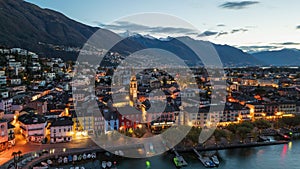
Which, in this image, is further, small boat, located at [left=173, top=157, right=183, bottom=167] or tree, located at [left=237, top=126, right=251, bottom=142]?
tree, located at [left=237, top=126, right=251, bottom=142]

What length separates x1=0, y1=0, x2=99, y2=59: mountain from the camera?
1312 inches

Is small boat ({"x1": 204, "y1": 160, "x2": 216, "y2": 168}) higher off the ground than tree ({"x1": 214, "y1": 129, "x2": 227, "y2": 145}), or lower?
lower

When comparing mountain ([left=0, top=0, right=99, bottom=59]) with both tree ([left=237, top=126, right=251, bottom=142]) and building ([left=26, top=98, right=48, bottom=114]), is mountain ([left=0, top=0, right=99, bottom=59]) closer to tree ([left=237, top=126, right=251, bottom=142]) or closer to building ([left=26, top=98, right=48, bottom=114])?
building ([left=26, top=98, right=48, bottom=114])

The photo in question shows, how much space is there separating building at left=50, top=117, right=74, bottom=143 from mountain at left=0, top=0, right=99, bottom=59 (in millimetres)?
23881

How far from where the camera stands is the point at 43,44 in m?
36.3

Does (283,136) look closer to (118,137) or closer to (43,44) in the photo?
(118,137)

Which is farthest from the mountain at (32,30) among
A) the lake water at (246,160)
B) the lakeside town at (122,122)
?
the lake water at (246,160)

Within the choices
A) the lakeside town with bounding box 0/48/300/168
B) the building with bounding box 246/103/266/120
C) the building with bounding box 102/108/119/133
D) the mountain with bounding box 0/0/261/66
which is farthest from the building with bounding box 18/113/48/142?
the mountain with bounding box 0/0/261/66

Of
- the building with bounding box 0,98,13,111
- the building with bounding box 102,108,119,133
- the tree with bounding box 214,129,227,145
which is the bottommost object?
the tree with bounding box 214,129,227,145

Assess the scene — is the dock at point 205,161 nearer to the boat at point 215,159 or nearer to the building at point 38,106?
the boat at point 215,159

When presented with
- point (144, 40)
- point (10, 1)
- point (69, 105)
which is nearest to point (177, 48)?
point (144, 40)

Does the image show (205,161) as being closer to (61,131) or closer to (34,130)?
(61,131)

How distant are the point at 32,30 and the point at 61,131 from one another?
118 feet

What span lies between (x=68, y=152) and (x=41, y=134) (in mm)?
1393
